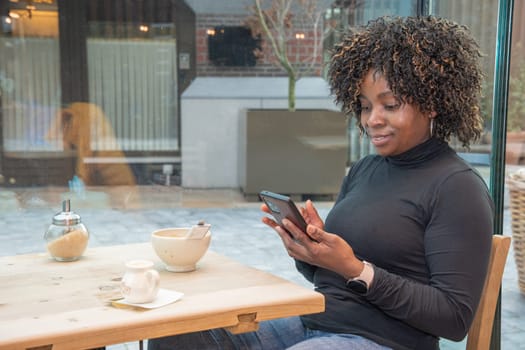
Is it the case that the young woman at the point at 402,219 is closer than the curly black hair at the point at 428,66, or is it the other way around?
the young woman at the point at 402,219

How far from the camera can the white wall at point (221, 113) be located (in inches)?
145

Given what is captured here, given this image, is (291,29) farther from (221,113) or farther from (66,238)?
(66,238)

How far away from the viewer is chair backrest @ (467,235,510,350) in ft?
3.91

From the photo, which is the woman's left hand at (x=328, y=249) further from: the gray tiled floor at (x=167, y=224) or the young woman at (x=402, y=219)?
the gray tiled floor at (x=167, y=224)

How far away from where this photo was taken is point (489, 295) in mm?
1208

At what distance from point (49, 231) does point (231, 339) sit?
18.8 inches

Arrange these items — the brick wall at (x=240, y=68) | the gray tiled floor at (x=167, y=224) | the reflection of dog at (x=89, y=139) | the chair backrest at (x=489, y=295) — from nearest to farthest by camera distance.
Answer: the chair backrest at (x=489, y=295)
the gray tiled floor at (x=167, y=224)
the reflection of dog at (x=89, y=139)
the brick wall at (x=240, y=68)

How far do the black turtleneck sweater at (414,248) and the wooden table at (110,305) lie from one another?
0.13 m

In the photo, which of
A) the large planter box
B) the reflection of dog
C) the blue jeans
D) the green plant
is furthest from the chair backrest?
the large planter box

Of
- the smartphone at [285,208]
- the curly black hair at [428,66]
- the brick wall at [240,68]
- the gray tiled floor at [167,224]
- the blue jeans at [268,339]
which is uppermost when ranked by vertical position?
the brick wall at [240,68]

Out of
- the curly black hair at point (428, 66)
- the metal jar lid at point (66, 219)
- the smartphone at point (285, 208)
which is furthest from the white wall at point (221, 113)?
the smartphone at point (285, 208)

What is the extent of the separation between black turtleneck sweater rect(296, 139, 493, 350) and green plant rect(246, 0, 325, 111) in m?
2.50

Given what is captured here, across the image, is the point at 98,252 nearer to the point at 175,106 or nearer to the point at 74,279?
the point at 74,279

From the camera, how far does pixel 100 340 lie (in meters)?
0.93
